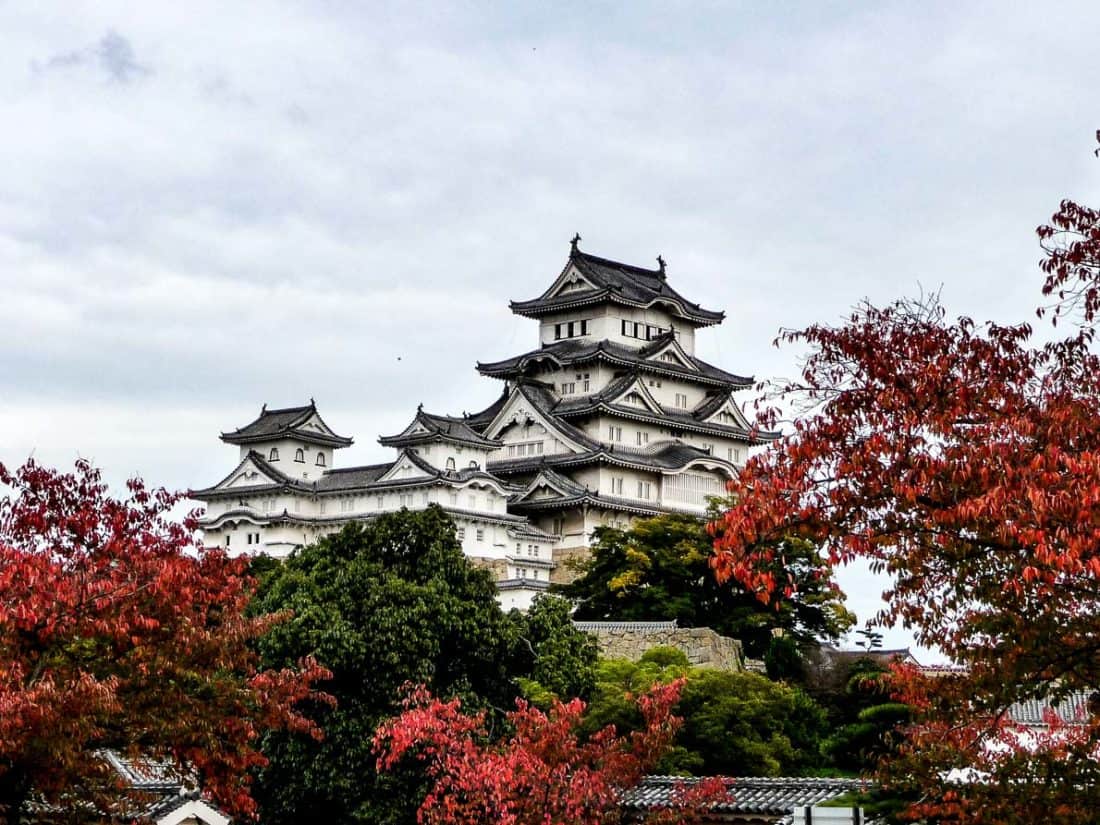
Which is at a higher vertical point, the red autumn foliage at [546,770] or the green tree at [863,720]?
the green tree at [863,720]

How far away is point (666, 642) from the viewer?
42438 mm

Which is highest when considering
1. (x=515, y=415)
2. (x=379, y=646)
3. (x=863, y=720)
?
(x=515, y=415)

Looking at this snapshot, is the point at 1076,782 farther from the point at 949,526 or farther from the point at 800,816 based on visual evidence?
the point at 800,816

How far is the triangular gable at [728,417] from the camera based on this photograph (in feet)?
234

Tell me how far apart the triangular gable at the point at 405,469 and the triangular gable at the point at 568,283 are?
12.0 meters

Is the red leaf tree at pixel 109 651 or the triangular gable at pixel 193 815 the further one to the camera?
the triangular gable at pixel 193 815

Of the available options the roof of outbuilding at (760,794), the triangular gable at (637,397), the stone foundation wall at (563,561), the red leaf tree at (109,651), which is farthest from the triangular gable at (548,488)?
the red leaf tree at (109,651)

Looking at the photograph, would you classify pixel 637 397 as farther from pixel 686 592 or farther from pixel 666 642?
pixel 666 642

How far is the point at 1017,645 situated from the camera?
479 inches

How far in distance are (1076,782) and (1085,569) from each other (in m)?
2.83

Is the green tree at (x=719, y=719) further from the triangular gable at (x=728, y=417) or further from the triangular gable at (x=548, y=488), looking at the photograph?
the triangular gable at (x=728, y=417)

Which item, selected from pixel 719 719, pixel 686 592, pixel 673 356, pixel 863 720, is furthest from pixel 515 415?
pixel 863 720

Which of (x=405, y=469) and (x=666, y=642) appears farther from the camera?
(x=405, y=469)

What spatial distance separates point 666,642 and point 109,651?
26.8 m
